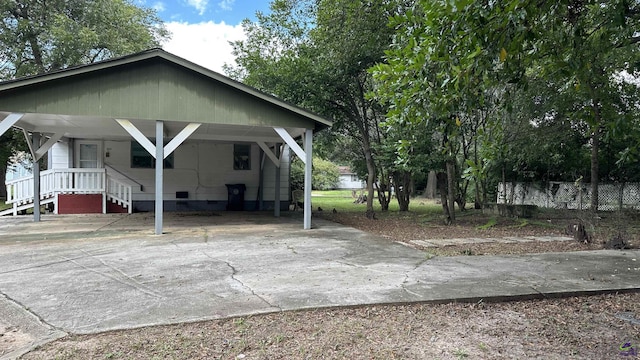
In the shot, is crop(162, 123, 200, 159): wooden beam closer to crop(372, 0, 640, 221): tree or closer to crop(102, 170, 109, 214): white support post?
crop(102, 170, 109, 214): white support post

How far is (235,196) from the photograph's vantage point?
1426cm

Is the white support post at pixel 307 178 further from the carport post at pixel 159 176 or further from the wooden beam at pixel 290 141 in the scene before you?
the carport post at pixel 159 176

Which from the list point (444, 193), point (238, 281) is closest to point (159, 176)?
point (238, 281)

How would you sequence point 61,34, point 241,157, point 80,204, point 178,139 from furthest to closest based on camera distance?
point 61,34 < point 241,157 < point 80,204 < point 178,139

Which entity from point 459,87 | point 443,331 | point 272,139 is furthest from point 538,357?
point 272,139

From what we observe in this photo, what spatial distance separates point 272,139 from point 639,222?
11424mm

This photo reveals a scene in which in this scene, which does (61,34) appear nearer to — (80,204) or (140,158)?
(140,158)

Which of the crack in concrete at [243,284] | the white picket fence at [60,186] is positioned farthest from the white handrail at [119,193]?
the crack in concrete at [243,284]

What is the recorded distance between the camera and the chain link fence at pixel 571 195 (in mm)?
15492

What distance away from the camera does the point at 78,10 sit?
17391 mm

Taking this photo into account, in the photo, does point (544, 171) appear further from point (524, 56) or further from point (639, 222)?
point (524, 56)

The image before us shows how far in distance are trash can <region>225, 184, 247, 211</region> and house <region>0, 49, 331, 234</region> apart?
4cm

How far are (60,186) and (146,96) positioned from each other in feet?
20.3

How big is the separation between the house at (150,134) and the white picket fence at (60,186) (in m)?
0.03
